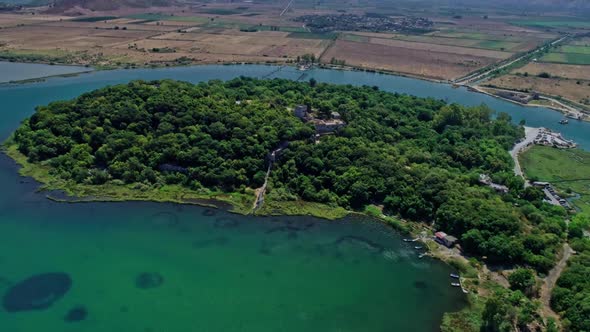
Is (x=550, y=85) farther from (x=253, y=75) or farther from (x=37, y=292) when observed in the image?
(x=37, y=292)

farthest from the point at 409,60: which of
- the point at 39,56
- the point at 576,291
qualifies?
the point at 576,291

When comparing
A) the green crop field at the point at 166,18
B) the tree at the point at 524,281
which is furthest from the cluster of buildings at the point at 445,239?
the green crop field at the point at 166,18

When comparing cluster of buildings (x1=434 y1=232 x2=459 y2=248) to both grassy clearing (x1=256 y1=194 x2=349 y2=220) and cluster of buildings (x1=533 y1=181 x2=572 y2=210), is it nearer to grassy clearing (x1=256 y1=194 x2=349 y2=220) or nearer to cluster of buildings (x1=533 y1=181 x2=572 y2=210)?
grassy clearing (x1=256 y1=194 x2=349 y2=220)

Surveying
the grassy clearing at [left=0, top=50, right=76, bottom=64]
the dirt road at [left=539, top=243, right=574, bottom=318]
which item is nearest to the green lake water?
the dirt road at [left=539, top=243, right=574, bottom=318]

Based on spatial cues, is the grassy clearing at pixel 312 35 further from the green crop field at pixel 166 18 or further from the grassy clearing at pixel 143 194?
the grassy clearing at pixel 143 194

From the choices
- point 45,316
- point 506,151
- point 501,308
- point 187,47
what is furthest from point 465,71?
point 45,316

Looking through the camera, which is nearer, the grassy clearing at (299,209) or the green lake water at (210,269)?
the green lake water at (210,269)

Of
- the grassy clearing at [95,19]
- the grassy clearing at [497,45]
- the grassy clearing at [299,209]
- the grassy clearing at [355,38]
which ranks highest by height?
the grassy clearing at [95,19]
